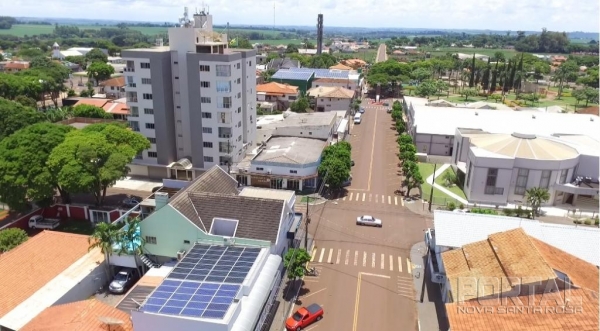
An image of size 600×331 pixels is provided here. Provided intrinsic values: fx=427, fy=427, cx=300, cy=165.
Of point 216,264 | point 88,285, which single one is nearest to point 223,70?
point 216,264

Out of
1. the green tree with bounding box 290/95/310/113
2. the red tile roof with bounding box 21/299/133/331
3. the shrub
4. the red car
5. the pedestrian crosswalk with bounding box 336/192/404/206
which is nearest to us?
the red tile roof with bounding box 21/299/133/331

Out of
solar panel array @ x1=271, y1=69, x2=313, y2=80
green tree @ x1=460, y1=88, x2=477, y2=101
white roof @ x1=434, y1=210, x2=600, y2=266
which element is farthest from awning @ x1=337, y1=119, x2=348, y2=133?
green tree @ x1=460, y1=88, x2=477, y2=101

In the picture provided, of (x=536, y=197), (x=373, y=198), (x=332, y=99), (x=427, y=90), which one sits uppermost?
(x=427, y=90)

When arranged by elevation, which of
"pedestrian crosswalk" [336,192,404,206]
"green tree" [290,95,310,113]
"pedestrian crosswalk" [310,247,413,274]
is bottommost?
"pedestrian crosswalk" [310,247,413,274]

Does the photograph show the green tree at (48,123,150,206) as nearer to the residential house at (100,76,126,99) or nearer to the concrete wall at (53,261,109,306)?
the concrete wall at (53,261,109,306)

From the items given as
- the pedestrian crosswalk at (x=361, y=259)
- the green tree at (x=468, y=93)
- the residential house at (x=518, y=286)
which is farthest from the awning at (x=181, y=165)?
the green tree at (x=468, y=93)

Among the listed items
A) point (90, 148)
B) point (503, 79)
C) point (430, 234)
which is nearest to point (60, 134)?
point (90, 148)

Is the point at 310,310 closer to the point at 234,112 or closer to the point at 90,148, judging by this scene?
the point at 90,148

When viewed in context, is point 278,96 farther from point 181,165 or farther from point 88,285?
point 88,285
